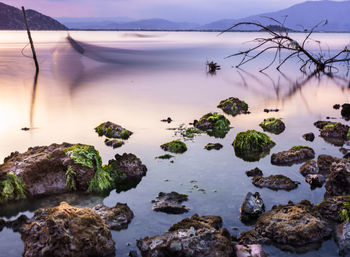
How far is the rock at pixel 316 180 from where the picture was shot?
8.78m

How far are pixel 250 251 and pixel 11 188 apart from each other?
5243 mm

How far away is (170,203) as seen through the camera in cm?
791

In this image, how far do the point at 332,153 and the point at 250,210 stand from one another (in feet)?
16.9

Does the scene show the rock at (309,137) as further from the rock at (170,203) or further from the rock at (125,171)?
the rock at (170,203)

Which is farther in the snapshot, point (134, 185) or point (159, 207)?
point (134, 185)

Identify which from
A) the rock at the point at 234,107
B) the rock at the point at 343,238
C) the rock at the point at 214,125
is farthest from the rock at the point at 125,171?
the rock at the point at 234,107

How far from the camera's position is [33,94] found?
24.8 m

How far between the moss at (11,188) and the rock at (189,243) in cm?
344

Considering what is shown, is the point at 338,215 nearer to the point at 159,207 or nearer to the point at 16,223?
the point at 159,207

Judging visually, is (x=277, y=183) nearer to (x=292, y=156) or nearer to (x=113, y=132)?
(x=292, y=156)

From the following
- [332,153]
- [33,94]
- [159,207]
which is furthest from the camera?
[33,94]

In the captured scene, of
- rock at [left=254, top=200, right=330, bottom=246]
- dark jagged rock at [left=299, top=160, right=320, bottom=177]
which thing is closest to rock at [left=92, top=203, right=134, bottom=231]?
rock at [left=254, top=200, right=330, bottom=246]

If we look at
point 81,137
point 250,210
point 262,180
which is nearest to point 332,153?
point 262,180

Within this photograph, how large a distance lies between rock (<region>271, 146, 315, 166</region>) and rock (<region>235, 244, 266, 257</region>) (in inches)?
183
